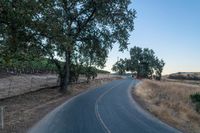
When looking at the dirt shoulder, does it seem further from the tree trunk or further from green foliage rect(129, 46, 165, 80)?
green foliage rect(129, 46, 165, 80)

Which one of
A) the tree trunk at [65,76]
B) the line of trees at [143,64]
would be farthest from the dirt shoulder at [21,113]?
the line of trees at [143,64]

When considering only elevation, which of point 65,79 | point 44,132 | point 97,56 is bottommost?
point 44,132

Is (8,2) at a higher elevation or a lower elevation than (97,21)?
lower

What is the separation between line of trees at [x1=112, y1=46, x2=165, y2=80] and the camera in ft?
566

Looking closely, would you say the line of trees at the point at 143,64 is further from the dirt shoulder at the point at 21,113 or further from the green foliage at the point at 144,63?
the dirt shoulder at the point at 21,113

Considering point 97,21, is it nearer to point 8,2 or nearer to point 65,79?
point 65,79

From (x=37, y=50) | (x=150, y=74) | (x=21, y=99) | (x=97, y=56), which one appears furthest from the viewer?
(x=150, y=74)

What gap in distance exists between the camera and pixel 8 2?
15469 mm

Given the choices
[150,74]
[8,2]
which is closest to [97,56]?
[8,2]

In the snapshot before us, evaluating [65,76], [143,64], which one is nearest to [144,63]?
[143,64]

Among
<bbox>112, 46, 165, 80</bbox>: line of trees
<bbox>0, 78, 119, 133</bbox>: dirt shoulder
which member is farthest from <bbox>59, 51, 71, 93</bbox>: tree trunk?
<bbox>112, 46, 165, 80</bbox>: line of trees

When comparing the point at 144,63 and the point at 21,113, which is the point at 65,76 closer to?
the point at 21,113

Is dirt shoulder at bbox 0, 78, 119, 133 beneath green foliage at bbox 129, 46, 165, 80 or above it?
beneath

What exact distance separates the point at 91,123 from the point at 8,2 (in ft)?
26.2
